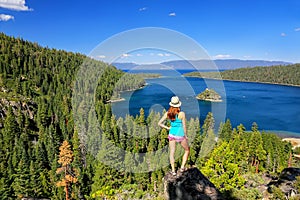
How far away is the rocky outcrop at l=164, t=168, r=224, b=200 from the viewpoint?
6.09 m

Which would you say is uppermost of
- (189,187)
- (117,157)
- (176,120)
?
(176,120)

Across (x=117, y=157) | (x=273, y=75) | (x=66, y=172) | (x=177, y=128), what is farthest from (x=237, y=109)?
(x=273, y=75)

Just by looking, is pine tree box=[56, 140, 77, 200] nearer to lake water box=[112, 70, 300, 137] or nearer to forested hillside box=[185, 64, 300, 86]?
lake water box=[112, 70, 300, 137]

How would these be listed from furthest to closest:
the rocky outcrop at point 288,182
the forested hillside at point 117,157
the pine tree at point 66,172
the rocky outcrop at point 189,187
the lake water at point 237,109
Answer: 1. the lake water at point 237,109
2. the pine tree at point 66,172
3. the forested hillside at point 117,157
4. the rocky outcrop at point 288,182
5. the rocky outcrop at point 189,187

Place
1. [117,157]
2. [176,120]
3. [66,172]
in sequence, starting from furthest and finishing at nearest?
[66,172], [117,157], [176,120]

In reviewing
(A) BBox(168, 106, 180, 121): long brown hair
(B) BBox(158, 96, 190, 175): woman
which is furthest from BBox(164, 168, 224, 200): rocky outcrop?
(A) BBox(168, 106, 180, 121): long brown hair

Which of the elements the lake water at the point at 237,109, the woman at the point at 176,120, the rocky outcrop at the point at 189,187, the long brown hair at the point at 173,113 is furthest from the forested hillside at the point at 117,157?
the lake water at the point at 237,109

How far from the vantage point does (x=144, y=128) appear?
37.6m

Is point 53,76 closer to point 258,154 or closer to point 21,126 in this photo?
point 21,126

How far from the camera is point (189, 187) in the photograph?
6.25 metres

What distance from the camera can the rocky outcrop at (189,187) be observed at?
6.09m

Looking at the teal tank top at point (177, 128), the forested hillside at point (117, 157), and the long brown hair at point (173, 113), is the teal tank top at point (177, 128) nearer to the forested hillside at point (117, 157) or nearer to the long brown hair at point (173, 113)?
the long brown hair at point (173, 113)

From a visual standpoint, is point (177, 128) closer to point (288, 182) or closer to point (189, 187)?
point (189, 187)

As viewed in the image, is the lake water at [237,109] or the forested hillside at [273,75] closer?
the lake water at [237,109]
